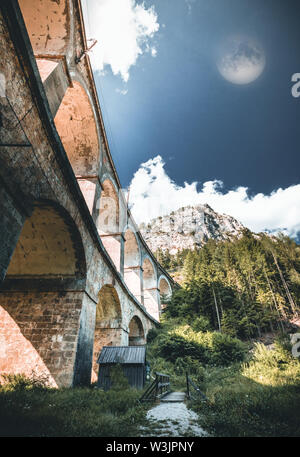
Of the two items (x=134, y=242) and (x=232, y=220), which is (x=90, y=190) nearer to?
(x=134, y=242)

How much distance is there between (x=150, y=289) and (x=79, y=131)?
17237 millimetres

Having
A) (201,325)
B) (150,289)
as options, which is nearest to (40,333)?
(201,325)

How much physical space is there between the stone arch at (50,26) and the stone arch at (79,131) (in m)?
1.78

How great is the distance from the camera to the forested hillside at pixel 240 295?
1948 cm

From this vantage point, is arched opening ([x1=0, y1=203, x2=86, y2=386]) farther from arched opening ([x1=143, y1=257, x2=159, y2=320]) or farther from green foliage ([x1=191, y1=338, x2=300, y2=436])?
arched opening ([x1=143, y1=257, x2=159, y2=320])

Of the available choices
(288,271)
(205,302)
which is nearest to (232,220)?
(288,271)

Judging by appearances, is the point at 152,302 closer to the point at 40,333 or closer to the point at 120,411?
the point at 40,333

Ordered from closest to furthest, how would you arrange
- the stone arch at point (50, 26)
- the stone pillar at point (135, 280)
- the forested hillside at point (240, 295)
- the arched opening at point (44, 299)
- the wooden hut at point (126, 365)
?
the arched opening at point (44, 299)
the stone arch at point (50, 26)
the wooden hut at point (126, 365)
the stone pillar at point (135, 280)
the forested hillside at point (240, 295)

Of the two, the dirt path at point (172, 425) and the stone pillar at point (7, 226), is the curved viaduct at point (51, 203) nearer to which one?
the stone pillar at point (7, 226)

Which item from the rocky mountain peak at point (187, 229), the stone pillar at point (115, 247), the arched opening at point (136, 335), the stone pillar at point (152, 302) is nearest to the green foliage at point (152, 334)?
the arched opening at point (136, 335)

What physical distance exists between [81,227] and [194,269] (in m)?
21.0

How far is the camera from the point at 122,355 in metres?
8.34

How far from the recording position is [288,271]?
26.3 m
